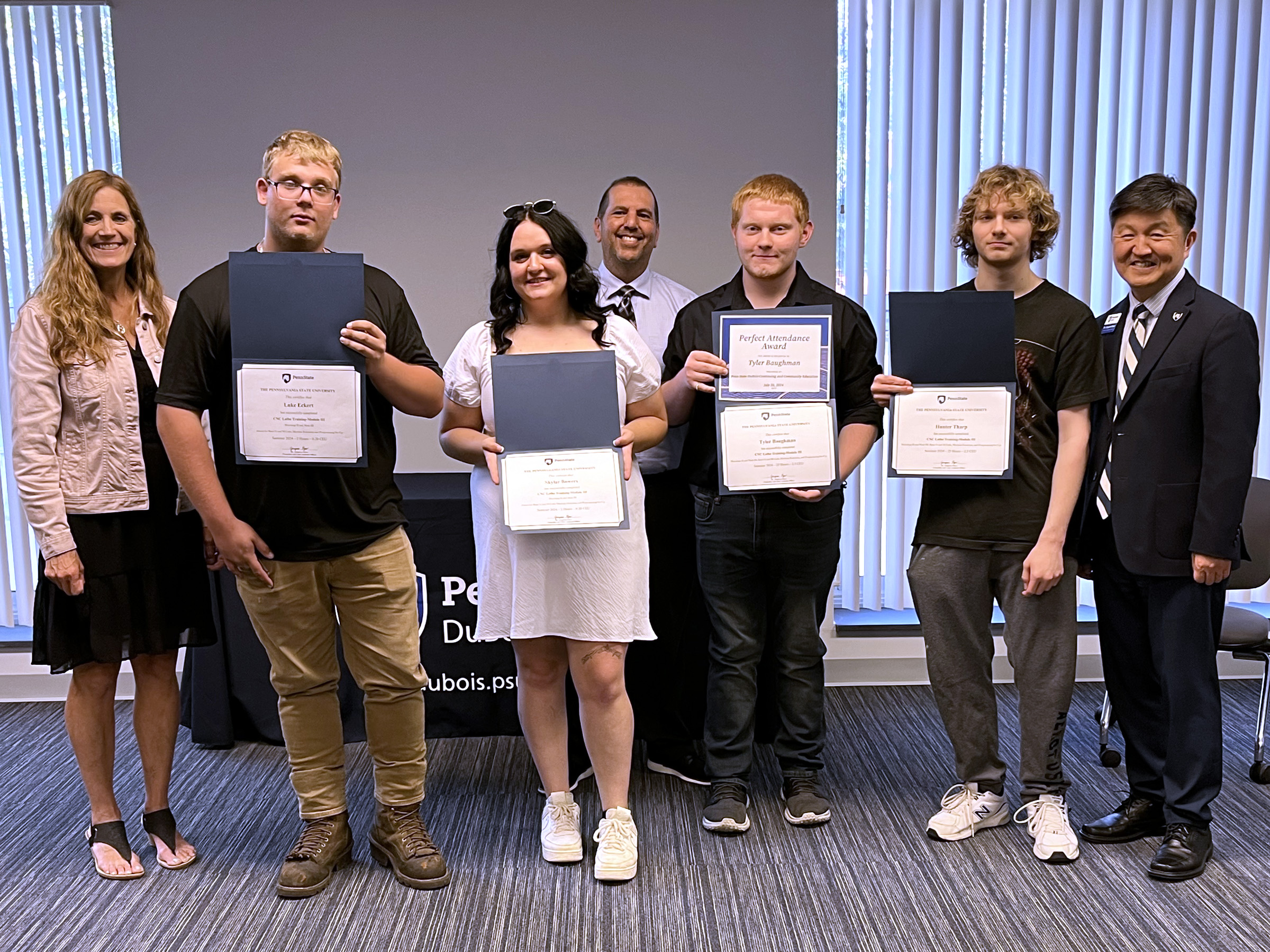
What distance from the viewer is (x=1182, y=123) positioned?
3803mm

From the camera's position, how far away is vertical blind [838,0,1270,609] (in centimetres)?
375

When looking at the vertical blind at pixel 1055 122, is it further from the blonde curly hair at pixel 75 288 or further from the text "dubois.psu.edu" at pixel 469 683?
the blonde curly hair at pixel 75 288

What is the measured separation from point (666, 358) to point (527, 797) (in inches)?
53.7

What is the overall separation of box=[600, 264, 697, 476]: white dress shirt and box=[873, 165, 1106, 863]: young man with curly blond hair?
27.0 inches

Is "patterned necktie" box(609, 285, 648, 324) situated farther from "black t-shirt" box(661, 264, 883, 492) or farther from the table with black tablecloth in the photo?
the table with black tablecloth

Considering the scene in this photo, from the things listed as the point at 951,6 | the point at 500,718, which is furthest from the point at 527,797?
the point at 951,6

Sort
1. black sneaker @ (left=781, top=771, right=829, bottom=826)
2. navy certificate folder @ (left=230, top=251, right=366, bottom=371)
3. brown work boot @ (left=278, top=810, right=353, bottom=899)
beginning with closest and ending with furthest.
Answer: navy certificate folder @ (left=230, top=251, right=366, bottom=371) < brown work boot @ (left=278, top=810, right=353, bottom=899) < black sneaker @ (left=781, top=771, right=829, bottom=826)

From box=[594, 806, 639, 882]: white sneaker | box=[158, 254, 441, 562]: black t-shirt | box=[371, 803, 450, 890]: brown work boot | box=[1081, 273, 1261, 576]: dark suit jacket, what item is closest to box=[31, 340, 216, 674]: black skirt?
box=[158, 254, 441, 562]: black t-shirt

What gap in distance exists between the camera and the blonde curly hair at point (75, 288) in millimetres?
2266

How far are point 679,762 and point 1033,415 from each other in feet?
4.81

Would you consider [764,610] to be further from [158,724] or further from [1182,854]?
[158,724]

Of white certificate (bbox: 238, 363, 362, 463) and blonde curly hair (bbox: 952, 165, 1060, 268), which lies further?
blonde curly hair (bbox: 952, 165, 1060, 268)

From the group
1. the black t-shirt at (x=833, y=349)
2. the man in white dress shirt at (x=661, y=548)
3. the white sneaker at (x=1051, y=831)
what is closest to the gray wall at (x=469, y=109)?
the man in white dress shirt at (x=661, y=548)

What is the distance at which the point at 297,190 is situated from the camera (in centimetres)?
212
